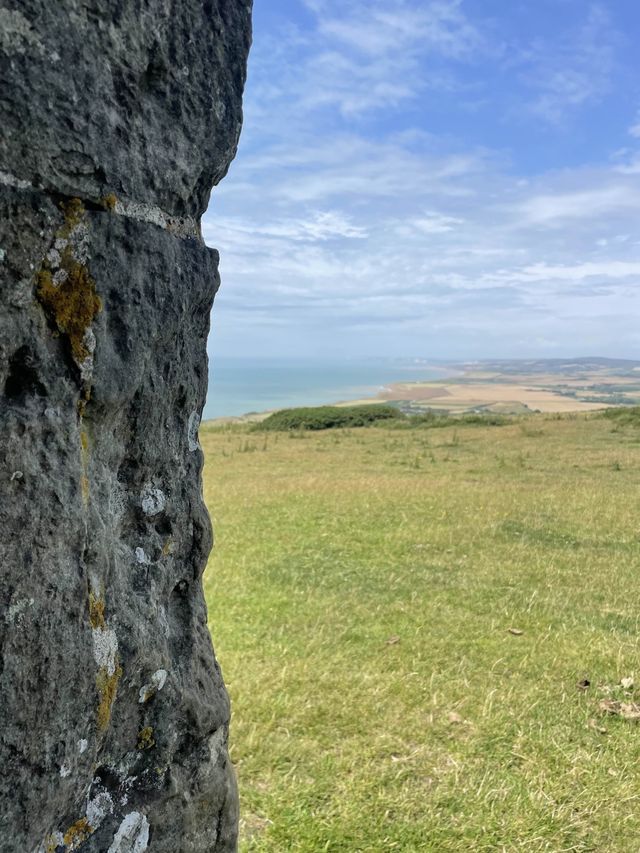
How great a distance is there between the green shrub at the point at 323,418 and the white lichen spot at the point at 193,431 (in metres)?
25.8

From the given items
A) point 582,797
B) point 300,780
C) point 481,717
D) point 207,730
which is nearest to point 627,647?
point 481,717

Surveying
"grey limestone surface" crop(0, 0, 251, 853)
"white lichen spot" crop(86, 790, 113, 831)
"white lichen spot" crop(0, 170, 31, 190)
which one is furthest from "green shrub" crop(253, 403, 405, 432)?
"white lichen spot" crop(0, 170, 31, 190)

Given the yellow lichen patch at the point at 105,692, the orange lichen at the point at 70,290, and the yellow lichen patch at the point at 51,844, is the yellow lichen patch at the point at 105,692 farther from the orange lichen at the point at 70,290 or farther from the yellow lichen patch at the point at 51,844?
the orange lichen at the point at 70,290

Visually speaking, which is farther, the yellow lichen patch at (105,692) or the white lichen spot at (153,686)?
the white lichen spot at (153,686)

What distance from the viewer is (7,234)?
159 cm

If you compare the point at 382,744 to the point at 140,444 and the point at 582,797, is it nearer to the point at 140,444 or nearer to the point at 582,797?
the point at 582,797

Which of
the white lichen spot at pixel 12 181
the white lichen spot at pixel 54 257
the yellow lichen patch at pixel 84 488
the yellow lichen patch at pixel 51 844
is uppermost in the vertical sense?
the white lichen spot at pixel 12 181

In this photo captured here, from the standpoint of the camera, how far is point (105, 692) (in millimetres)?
1847

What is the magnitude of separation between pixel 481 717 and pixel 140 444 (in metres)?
3.64

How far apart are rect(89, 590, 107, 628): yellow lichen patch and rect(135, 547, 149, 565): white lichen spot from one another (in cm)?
26

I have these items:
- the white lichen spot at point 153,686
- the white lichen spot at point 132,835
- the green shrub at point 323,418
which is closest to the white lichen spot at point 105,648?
the white lichen spot at point 153,686

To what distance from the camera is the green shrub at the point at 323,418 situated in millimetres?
28641

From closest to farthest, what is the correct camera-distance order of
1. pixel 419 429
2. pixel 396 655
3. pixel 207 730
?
pixel 207 730 < pixel 396 655 < pixel 419 429

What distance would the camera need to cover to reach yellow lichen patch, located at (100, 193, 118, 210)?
6.04 ft
